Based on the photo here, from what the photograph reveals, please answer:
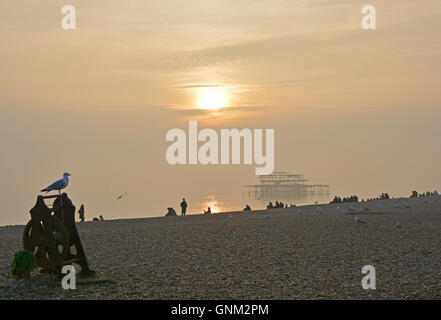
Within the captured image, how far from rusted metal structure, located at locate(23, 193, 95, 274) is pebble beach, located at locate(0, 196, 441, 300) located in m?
0.72

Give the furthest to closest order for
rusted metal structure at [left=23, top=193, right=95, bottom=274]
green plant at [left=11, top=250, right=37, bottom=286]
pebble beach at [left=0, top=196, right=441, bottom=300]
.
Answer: rusted metal structure at [left=23, top=193, right=95, bottom=274] → green plant at [left=11, top=250, right=37, bottom=286] → pebble beach at [left=0, top=196, right=441, bottom=300]

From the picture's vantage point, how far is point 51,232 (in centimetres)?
1956

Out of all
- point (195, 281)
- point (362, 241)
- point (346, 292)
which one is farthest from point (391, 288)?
point (362, 241)

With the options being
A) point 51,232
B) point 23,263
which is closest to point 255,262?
point 51,232

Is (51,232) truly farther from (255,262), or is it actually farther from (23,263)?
(255,262)

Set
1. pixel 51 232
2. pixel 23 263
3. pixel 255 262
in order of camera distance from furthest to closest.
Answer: pixel 255 262, pixel 51 232, pixel 23 263

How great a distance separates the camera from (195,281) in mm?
19703

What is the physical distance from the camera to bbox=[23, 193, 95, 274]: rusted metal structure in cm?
1945

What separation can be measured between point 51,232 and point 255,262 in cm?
761

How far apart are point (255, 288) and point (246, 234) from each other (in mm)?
14363

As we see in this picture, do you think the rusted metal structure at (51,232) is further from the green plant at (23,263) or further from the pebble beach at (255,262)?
the green plant at (23,263)

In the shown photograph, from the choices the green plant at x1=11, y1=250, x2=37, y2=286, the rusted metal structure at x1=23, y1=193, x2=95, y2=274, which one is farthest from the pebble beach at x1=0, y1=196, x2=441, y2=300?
the rusted metal structure at x1=23, y1=193, x2=95, y2=274

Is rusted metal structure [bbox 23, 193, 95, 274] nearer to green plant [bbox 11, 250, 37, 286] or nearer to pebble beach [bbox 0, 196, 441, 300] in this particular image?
Result: pebble beach [bbox 0, 196, 441, 300]
